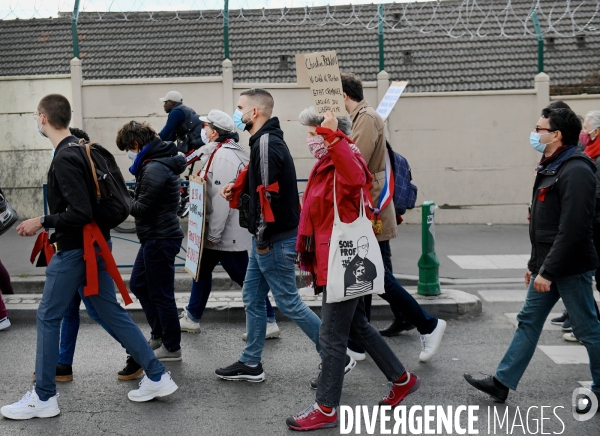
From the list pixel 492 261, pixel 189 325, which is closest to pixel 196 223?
pixel 189 325

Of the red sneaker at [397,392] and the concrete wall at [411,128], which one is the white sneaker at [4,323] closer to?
the red sneaker at [397,392]

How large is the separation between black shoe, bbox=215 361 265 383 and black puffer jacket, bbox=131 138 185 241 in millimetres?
1111

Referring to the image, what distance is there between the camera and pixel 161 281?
6.13 meters

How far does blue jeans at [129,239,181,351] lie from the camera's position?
6.11 metres

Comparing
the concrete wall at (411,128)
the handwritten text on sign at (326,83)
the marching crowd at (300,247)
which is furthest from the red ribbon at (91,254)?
the concrete wall at (411,128)

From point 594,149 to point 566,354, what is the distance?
5.35 feet

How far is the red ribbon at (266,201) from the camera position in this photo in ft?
17.6

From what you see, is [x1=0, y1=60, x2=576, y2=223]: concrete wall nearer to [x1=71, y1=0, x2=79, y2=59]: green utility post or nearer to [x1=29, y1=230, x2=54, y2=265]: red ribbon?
[x1=71, y1=0, x2=79, y2=59]: green utility post

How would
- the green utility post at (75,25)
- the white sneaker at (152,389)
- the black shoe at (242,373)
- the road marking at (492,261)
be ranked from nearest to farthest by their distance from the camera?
the white sneaker at (152,389) → the black shoe at (242,373) → the road marking at (492,261) → the green utility post at (75,25)

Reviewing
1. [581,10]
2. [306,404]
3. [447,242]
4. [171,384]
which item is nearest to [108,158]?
[171,384]

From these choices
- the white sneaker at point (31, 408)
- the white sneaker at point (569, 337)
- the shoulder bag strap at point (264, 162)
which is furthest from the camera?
the white sneaker at point (569, 337)

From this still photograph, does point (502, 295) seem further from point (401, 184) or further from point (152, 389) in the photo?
point (152, 389)

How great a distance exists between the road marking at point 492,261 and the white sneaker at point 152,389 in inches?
201

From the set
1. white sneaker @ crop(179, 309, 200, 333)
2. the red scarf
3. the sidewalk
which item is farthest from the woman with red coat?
the sidewalk
